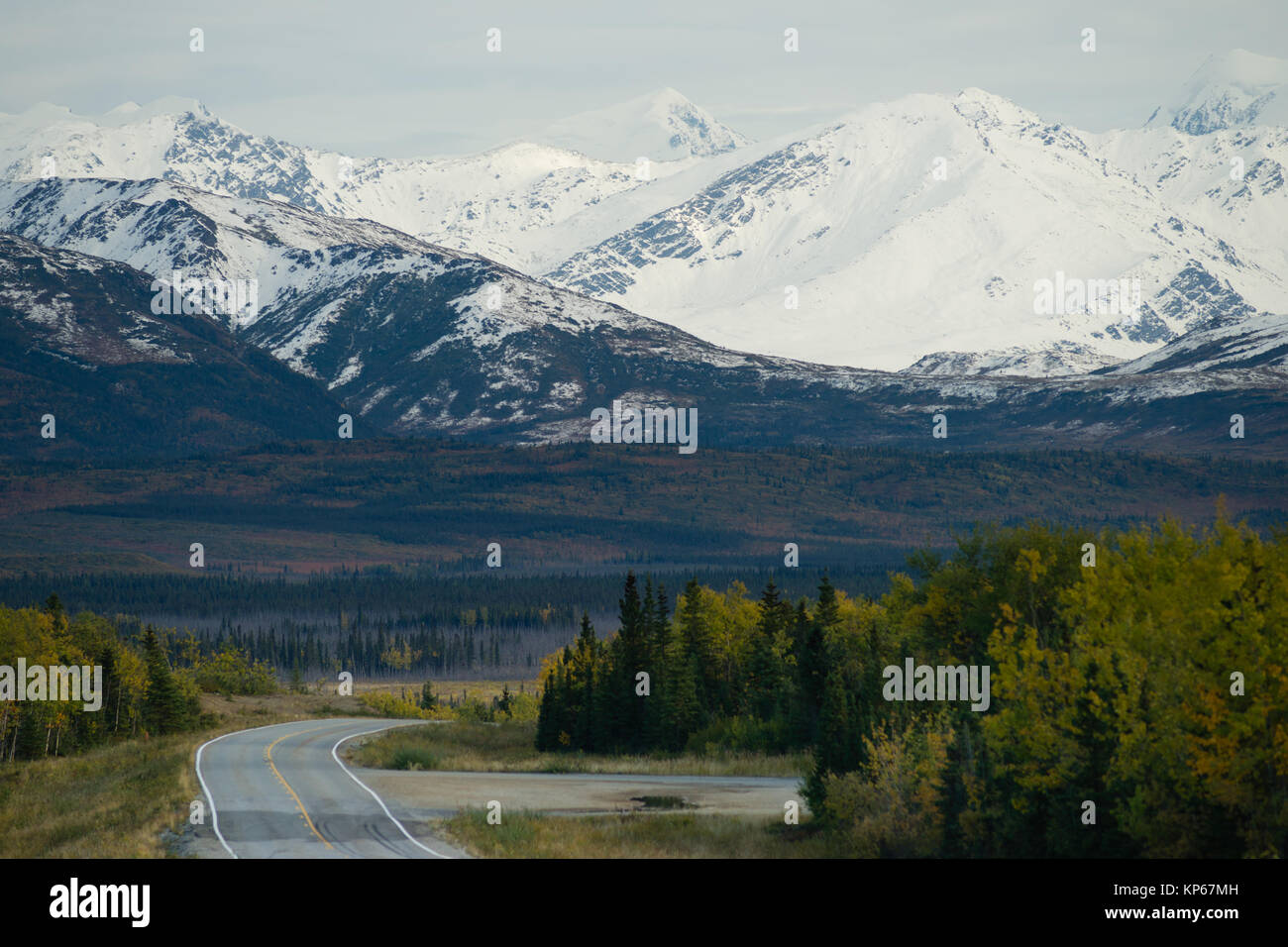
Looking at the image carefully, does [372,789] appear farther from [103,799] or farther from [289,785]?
[103,799]

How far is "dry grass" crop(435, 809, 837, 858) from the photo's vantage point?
4450 centimetres

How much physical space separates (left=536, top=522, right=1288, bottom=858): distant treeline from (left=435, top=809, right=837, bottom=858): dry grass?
6.24 feet

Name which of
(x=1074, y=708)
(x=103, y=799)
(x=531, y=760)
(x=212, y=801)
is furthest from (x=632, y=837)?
(x=531, y=760)

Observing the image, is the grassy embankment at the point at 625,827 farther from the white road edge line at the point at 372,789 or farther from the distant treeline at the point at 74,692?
the distant treeline at the point at 74,692

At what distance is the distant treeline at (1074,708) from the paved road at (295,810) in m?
13.2

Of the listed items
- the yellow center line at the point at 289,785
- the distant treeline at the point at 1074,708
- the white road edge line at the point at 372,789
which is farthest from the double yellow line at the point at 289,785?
the distant treeline at the point at 1074,708

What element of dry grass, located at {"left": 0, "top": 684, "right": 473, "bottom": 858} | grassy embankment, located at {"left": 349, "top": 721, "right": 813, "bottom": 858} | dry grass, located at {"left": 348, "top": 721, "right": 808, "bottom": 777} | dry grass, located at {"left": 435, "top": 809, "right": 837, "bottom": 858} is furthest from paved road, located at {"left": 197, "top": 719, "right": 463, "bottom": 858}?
dry grass, located at {"left": 348, "top": 721, "right": 808, "bottom": 777}

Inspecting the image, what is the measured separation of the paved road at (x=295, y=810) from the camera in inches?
1700

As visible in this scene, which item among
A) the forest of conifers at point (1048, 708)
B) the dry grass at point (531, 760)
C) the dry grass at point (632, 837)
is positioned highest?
the forest of conifers at point (1048, 708)

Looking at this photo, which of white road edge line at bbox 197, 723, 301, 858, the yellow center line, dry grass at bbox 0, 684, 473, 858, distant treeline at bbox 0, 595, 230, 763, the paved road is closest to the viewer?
the paved road

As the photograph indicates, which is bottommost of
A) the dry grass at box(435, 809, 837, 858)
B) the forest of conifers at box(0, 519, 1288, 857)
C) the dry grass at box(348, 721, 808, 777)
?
the dry grass at box(348, 721, 808, 777)

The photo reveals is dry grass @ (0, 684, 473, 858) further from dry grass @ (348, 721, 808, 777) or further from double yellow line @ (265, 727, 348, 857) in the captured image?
dry grass @ (348, 721, 808, 777)

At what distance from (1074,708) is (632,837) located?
13.8 metres

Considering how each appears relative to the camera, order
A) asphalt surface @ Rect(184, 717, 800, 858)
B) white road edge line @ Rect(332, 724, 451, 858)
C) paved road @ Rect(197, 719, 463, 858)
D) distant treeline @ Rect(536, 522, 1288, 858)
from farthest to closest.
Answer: asphalt surface @ Rect(184, 717, 800, 858)
white road edge line @ Rect(332, 724, 451, 858)
paved road @ Rect(197, 719, 463, 858)
distant treeline @ Rect(536, 522, 1288, 858)
